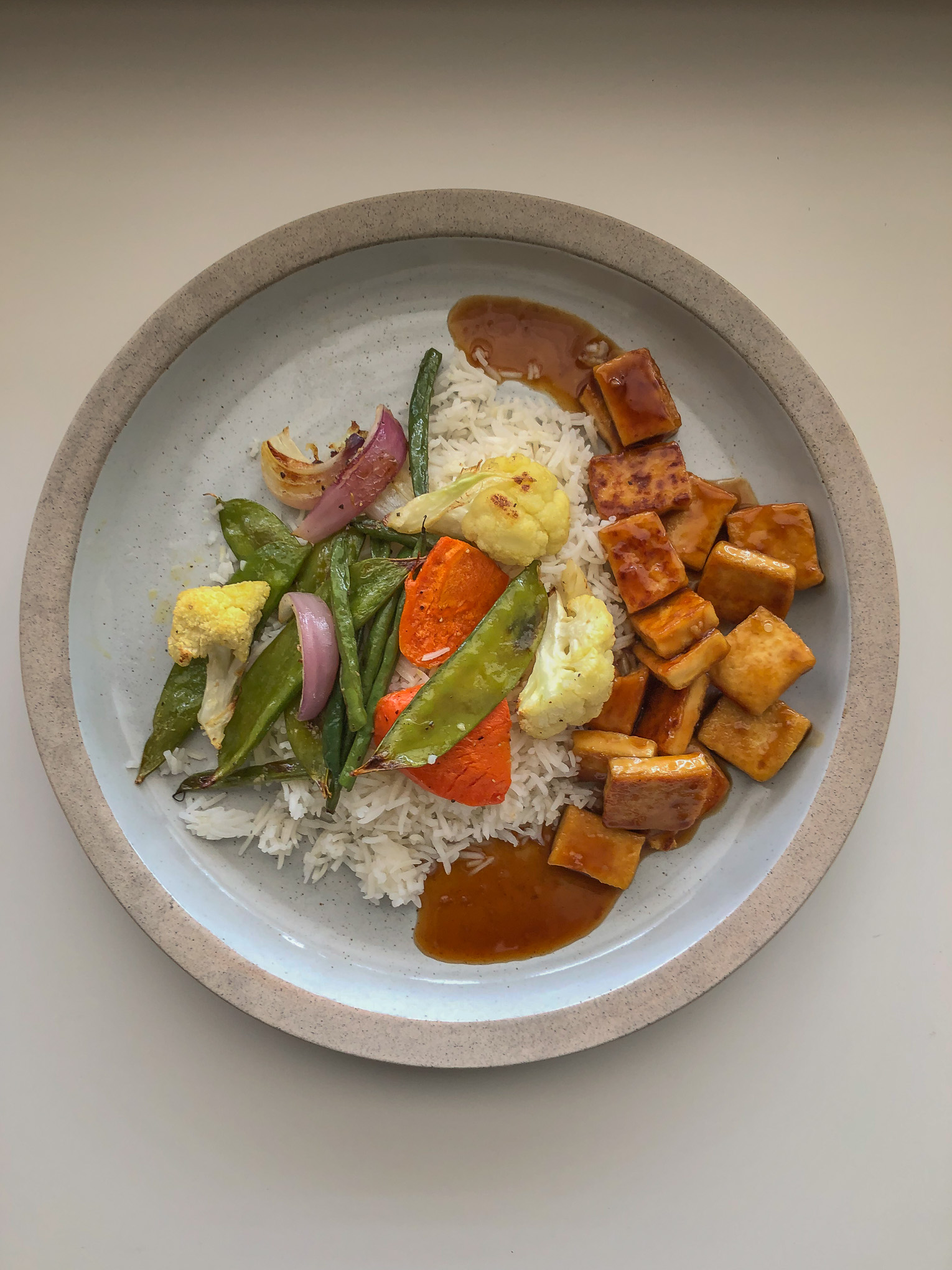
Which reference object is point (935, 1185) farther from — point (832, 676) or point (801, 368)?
point (801, 368)

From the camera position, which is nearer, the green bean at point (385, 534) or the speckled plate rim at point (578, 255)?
the speckled plate rim at point (578, 255)

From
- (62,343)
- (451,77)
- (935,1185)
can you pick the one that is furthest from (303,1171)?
(451,77)

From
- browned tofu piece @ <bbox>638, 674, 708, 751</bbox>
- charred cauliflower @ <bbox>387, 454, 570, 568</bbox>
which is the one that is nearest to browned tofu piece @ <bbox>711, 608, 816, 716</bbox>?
browned tofu piece @ <bbox>638, 674, 708, 751</bbox>

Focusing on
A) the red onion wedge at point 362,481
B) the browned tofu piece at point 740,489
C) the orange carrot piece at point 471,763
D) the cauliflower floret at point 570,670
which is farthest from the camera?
the browned tofu piece at point 740,489

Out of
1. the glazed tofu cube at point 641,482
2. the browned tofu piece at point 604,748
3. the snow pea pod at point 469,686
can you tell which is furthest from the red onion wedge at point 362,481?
the browned tofu piece at point 604,748

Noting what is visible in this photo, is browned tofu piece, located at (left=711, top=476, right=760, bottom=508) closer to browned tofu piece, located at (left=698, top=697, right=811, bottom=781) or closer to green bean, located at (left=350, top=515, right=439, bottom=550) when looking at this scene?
browned tofu piece, located at (left=698, top=697, right=811, bottom=781)

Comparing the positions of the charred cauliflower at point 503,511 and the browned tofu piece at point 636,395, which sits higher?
the browned tofu piece at point 636,395

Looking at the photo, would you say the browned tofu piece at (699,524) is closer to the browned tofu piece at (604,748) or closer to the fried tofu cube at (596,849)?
the browned tofu piece at (604,748)
